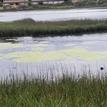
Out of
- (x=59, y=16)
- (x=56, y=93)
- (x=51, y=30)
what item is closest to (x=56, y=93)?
(x=56, y=93)

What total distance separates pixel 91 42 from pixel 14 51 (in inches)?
217

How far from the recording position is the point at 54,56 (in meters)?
19.8

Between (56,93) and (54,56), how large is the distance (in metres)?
11.6

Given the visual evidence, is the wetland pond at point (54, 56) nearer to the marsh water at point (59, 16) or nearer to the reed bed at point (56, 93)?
the reed bed at point (56, 93)

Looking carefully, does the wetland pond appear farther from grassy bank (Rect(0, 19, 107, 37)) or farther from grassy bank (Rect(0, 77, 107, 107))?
grassy bank (Rect(0, 77, 107, 107))

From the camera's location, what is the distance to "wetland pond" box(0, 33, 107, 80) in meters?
14.9

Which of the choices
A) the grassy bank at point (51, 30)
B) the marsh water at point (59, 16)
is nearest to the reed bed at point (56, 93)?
the grassy bank at point (51, 30)

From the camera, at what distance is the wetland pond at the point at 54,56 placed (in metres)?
14.9

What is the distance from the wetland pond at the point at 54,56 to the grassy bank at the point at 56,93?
297 centimetres

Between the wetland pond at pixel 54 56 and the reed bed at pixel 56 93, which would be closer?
the reed bed at pixel 56 93

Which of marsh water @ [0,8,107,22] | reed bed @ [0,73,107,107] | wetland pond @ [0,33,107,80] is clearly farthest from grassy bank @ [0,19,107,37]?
reed bed @ [0,73,107,107]

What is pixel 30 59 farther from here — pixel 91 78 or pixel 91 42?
pixel 91 78

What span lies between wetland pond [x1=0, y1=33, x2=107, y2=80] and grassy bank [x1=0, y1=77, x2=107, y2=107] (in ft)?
9.76

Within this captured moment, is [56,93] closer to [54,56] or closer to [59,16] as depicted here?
[54,56]
